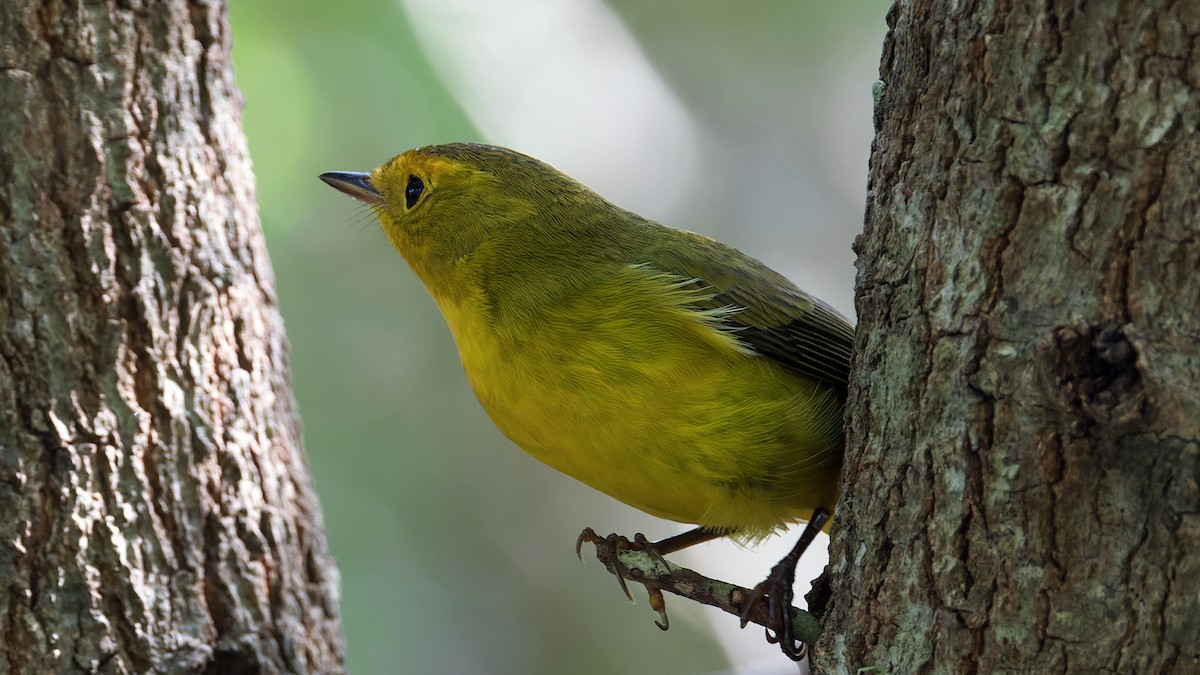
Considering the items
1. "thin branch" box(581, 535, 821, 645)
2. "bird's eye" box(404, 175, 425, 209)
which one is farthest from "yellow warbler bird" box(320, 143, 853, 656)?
"bird's eye" box(404, 175, 425, 209)

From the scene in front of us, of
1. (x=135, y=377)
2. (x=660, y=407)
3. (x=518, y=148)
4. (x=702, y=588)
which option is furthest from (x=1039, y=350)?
(x=518, y=148)

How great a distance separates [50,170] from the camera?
3.18 m

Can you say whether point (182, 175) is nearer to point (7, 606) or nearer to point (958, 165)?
point (7, 606)

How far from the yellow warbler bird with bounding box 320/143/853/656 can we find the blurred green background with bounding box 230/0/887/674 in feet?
11.0

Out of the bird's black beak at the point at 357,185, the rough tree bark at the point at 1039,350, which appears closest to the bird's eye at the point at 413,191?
the bird's black beak at the point at 357,185

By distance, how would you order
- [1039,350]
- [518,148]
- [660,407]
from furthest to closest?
1. [518,148]
2. [660,407]
3. [1039,350]

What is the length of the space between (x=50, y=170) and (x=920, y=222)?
7.60 feet

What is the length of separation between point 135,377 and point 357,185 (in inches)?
55.0

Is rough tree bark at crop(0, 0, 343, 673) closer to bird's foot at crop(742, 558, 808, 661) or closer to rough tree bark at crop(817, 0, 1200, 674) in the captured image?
bird's foot at crop(742, 558, 808, 661)

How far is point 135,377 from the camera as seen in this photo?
3230 millimetres

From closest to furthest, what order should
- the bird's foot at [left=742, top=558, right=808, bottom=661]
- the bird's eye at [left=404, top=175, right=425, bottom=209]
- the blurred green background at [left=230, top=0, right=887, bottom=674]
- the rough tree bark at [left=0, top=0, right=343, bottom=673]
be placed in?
1. the bird's foot at [left=742, top=558, right=808, bottom=661]
2. the rough tree bark at [left=0, top=0, right=343, bottom=673]
3. the bird's eye at [left=404, top=175, right=425, bottom=209]
4. the blurred green background at [left=230, top=0, right=887, bottom=674]

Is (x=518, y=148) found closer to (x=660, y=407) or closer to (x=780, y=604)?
(x=660, y=407)

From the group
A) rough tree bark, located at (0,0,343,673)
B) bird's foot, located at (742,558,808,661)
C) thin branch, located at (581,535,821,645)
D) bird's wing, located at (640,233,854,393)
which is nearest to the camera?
thin branch, located at (581,535,821,645)

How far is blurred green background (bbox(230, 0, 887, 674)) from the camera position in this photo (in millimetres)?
7285
